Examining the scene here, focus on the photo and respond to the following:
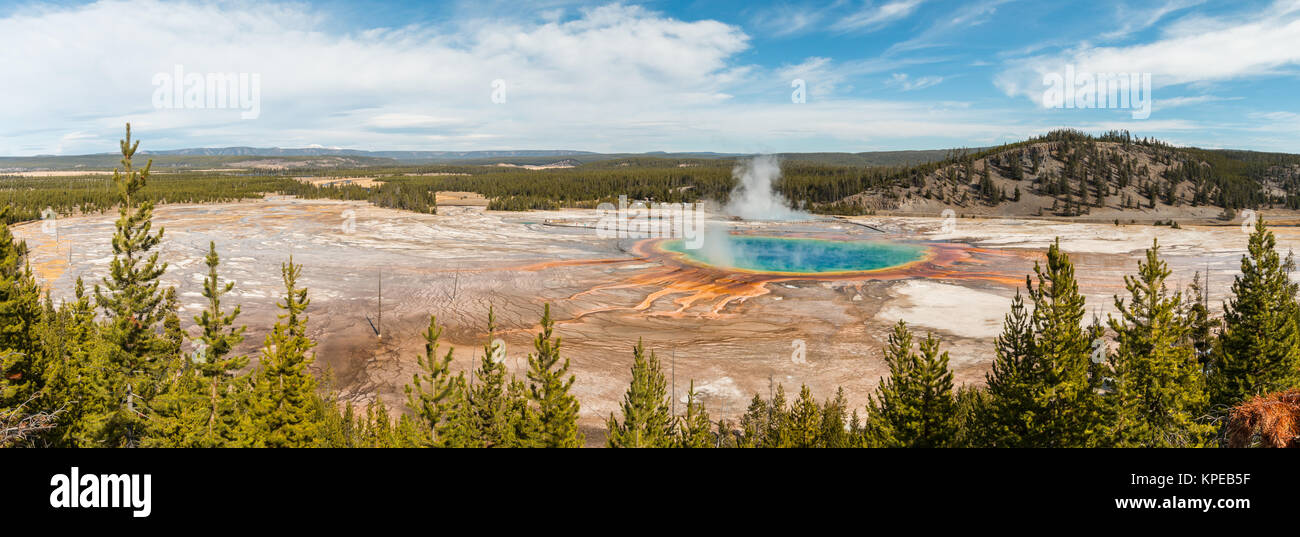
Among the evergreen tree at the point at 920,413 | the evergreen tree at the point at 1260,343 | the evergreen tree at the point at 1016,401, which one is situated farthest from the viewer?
the evergreen tree at the point at 1260,343

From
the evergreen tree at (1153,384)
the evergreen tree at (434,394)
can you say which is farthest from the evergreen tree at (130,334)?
the evergreen tree at (1153,384)

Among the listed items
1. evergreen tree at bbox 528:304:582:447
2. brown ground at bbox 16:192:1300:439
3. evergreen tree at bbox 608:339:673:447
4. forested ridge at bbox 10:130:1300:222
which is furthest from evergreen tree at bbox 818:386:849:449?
forested ridge at bbox 10:130:1300:222

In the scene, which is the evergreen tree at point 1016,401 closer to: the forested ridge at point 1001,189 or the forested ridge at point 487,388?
the forested ridge at point 487,388

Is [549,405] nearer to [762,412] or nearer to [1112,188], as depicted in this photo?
[762,412]

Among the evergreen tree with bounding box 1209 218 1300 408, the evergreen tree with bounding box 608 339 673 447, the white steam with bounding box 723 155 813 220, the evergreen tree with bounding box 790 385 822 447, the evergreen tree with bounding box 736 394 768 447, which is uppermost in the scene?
the white steam with bounding box 723 155 813 220

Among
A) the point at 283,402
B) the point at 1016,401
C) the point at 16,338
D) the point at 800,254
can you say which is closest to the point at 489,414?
the point at 283,402

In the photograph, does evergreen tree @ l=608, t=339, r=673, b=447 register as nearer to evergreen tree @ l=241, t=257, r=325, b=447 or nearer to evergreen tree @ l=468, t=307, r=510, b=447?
evergreen tree @ l=468, t=307, r=510, b=447
